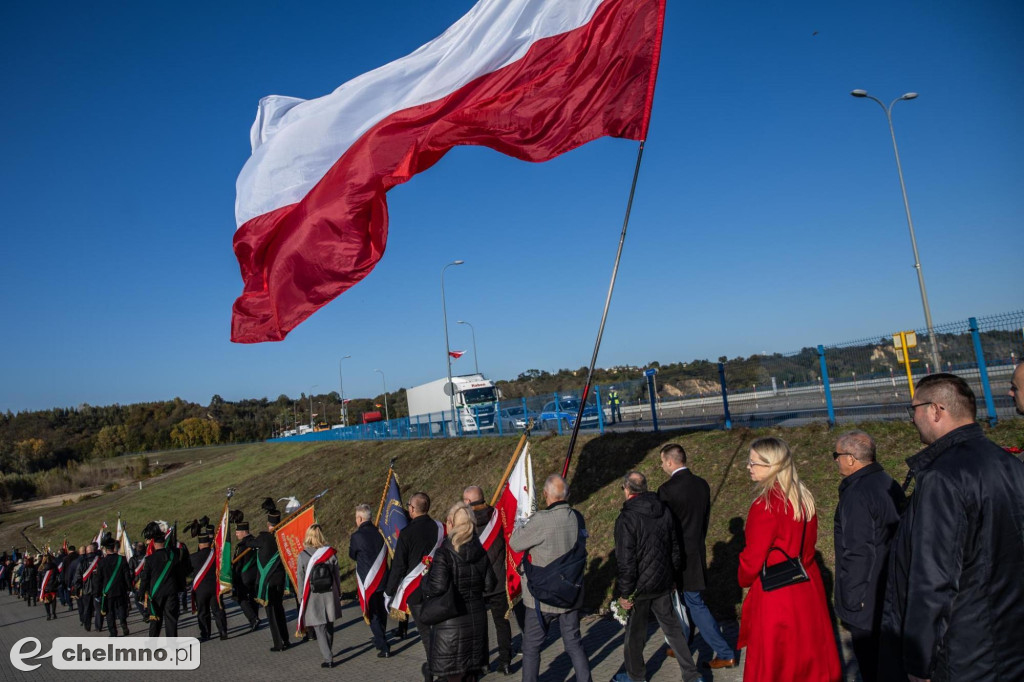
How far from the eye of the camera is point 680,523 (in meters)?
6.41

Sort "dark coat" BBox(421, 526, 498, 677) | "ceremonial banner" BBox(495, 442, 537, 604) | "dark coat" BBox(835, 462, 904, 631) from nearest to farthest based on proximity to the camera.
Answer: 1. "dark coat" BBox(835, 462, 904, 631)
2. "dark coat" BBox(421, 526, 498, 677)
3. "ceremonial banner" BBox(495, 442, 537, 604)

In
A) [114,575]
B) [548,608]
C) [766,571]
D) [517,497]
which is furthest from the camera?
[114,575]

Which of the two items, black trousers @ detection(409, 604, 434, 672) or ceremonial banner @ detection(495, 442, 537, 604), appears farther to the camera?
ceremonial banner @ detection(495, 442, 537, 604)

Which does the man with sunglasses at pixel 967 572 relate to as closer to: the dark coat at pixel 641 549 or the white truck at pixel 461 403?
the dark coat at pixel 641 549

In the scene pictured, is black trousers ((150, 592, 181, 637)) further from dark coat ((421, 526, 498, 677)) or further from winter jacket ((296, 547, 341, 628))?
dark coat ((421, 526, 498, 677))

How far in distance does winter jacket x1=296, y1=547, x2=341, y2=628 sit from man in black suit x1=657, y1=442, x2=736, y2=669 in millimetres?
4581

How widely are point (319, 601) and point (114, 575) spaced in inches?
259

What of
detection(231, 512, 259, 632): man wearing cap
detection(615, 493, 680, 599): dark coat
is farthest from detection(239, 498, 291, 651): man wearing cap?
detection(615, 493, 680, 599): dark coat

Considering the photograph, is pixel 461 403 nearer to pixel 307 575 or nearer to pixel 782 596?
pixel 307 575

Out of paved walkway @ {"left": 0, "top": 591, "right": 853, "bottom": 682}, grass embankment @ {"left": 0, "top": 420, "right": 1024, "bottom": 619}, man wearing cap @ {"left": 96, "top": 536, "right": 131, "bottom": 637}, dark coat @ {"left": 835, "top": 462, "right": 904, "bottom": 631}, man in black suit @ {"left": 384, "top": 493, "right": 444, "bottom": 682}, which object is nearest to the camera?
dark coat @ {"left": 835, "top": 462, "right": 904, "bottom": 631}

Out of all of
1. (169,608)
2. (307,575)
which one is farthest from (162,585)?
(307,575)

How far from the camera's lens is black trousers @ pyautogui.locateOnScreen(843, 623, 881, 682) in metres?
4.17

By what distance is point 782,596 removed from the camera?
4238 millimetres

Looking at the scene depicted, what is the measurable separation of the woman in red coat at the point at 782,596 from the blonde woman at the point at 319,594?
5.85m
